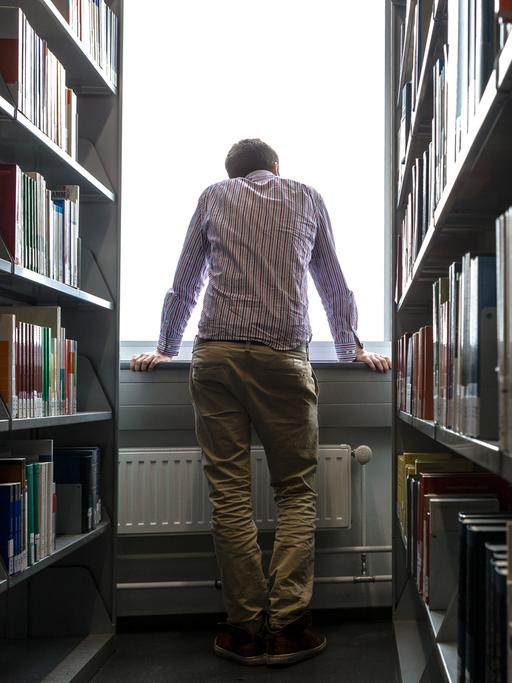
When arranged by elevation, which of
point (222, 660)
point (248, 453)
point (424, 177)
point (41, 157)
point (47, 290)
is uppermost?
point (41, 157)

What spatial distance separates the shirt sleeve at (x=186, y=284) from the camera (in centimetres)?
253

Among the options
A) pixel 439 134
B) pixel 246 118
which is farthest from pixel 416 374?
pixel 246 118

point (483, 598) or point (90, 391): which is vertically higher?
point (90, 391)

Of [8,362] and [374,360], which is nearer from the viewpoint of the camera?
[8,362]

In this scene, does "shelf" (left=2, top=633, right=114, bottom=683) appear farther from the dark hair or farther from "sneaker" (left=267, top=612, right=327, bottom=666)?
the dark hair

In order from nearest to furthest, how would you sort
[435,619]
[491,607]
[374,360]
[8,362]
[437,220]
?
[491,607] < [437,220] < [435,619] < [8,362] < [374,360]

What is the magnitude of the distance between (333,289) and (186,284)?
0.50 metres

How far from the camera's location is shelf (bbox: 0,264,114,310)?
1770 millimetres

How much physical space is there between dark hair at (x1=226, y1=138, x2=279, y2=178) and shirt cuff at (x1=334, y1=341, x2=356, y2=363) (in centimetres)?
66

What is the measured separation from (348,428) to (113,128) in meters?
1.34

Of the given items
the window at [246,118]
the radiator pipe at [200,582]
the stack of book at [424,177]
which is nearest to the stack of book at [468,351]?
the stack of book at [424,177]

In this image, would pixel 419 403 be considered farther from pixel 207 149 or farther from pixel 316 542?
pixel 207 149

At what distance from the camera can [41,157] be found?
205 centimetres

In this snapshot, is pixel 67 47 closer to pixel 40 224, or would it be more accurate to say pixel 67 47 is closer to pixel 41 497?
pixel 40 224
